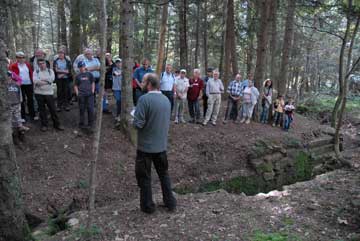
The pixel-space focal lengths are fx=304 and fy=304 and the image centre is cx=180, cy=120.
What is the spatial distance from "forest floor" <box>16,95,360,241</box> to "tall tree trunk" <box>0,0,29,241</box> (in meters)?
0.66

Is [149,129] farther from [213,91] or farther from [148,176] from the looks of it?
[213,91]

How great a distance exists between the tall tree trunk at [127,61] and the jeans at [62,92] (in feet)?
6.64

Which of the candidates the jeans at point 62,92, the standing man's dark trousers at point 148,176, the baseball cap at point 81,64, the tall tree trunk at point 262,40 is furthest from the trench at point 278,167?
the jeans at point 62,92

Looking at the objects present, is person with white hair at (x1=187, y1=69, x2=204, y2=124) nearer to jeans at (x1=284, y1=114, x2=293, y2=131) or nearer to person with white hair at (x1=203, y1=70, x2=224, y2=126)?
person with white hair at (x1=203, y1=70, x2=224, y2=126)

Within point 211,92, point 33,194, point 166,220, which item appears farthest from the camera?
point 211,92

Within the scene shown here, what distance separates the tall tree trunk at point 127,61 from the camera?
27.1ft

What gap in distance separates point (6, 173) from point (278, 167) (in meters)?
8.65

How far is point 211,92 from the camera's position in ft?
35.1

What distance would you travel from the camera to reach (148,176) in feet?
15.2

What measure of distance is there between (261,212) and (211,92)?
6197 millimetres

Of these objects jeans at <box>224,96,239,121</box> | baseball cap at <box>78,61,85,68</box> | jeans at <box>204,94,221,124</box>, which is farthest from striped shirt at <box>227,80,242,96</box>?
baseball cap at <box>78,61,85,68</box>

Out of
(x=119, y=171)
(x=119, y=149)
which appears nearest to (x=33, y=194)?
(x=119, y=171)

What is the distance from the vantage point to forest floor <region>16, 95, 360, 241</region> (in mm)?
4461

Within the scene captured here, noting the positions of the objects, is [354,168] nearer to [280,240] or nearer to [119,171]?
[280,240]
